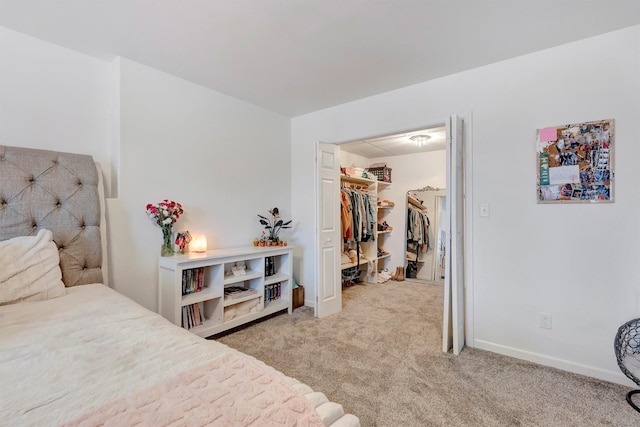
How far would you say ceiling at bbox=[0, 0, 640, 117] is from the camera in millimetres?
1696

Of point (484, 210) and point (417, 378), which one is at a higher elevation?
point (484, 210)

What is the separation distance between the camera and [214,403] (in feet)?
2.18

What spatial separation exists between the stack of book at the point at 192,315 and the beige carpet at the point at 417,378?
25 centimetres

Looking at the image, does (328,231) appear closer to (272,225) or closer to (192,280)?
(272,225)

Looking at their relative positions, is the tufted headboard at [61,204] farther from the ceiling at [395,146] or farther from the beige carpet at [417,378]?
the ceiling at [395,146]

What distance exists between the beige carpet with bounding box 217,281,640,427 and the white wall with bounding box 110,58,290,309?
977mm

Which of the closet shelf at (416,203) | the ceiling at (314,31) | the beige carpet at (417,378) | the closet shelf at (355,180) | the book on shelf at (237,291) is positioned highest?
the ceiling at (314,31)

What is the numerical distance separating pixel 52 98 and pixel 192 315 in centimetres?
189

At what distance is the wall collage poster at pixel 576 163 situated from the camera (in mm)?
1953

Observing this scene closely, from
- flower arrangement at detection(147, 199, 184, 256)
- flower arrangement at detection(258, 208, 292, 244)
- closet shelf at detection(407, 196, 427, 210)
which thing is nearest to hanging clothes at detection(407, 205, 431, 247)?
closet shelf at detection(407, 196, 427, 210)

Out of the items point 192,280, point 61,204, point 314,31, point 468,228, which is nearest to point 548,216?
point 468,228

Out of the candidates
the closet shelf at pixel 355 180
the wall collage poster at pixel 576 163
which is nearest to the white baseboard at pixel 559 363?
the wall collage poster at pixel 576 163

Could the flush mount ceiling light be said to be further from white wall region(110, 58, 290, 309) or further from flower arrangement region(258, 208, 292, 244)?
flower arrangement region(258, 208, 292, 244)

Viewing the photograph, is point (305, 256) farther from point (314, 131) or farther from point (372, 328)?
point (314, 131)
